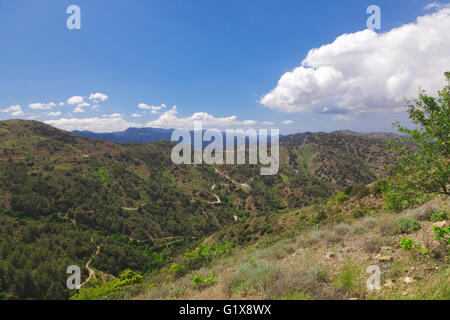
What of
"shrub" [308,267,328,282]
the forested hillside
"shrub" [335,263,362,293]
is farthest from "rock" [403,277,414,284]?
the forested hillside

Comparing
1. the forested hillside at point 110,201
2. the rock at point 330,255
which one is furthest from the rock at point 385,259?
the forested hillside at point 110,201

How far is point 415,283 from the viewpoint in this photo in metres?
4.21

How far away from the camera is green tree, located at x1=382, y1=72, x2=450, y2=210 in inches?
265

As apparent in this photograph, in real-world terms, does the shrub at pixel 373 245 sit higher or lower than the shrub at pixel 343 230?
higher

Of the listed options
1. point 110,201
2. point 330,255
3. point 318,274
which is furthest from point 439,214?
point 110,201

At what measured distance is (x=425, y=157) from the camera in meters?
6.91

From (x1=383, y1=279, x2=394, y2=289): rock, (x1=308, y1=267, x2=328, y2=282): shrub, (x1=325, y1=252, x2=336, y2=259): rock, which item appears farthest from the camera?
(x1=325, y1=252, x2=336, y2=259): rock

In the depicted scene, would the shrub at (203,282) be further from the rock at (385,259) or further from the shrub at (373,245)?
the shrub at (373,245)

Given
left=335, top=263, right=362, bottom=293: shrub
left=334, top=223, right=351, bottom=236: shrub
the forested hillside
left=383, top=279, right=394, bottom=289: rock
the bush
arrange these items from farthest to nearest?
1. the forested hillside
2. left=334, top=223, right=351, bottom=236: shrub
3. the bush
4. left=335, top=263, right=362, bottom=293: shrub
5. left=383, top=279, right=394, bottom=289: rock

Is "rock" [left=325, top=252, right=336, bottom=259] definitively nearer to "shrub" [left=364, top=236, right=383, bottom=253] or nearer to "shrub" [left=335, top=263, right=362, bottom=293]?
"shrub" [left=364, top=236, right=383, bottom=253]

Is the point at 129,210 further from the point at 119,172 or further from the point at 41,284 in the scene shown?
the point at 41,284

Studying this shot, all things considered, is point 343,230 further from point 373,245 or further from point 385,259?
point 385,259

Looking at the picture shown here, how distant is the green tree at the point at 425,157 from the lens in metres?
6.74
